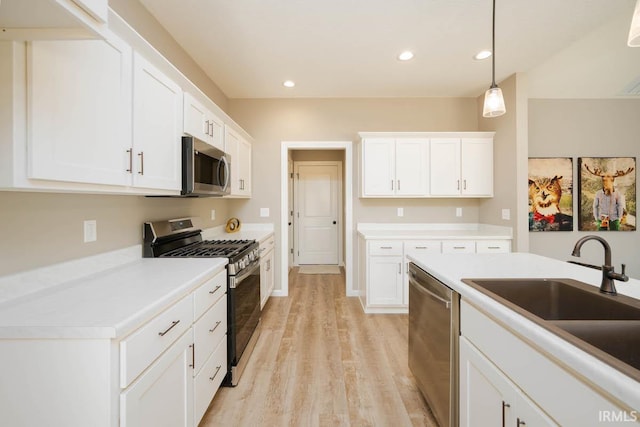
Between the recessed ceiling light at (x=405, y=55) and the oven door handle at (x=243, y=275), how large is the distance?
243cm

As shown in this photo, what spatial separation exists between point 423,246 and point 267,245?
1853mm

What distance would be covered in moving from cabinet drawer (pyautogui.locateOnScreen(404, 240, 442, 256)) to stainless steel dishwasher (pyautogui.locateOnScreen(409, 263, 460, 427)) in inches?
52.6

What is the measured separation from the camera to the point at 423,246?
122 inches

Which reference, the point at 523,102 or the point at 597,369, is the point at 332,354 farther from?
the point at 523,102

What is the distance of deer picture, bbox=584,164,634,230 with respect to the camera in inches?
131

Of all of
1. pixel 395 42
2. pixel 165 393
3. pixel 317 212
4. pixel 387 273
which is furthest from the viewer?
pixel 317 212

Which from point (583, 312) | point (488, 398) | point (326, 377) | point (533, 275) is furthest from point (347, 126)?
point (488, 398)

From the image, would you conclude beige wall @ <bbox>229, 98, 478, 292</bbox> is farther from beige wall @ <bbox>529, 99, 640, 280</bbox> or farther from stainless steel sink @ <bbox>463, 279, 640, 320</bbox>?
stainless steel sink @ <bbox>463, 279, 640, 320</bbox>

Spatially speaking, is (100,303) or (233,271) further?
(233,271)

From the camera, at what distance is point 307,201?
18.5 ft

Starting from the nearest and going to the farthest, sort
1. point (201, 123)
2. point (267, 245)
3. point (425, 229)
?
1. point (201, 123)
2. point (267, 245)
3. point (425, 229)

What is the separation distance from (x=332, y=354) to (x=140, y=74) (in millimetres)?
2376

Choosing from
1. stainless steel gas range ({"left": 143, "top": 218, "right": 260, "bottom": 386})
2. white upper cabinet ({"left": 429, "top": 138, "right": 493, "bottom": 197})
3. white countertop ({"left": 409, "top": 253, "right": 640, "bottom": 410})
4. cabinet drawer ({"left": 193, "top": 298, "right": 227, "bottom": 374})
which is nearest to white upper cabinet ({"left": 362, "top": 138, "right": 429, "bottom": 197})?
white upper cabinet ({"left": 429, "top": 138, "right": 493, "bottom": 197})

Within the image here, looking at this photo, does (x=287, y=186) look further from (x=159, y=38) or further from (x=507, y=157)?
(x=507, y=157)
